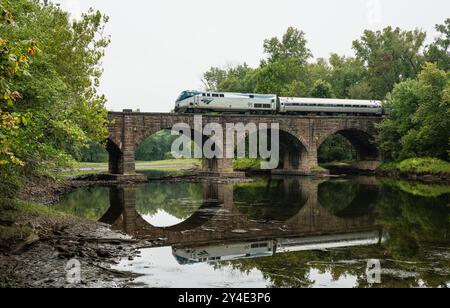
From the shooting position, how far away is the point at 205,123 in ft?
176

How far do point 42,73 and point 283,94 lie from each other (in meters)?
62.0

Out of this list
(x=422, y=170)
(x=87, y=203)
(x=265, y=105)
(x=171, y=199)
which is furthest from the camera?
(x=265, y=105)

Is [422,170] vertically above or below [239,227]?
above

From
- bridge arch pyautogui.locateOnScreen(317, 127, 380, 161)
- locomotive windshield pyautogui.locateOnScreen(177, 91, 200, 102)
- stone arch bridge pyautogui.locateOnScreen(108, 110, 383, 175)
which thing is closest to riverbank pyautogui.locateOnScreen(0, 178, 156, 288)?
stone arch bridge pyautogui.locateOnScreen(108, 110, 383, 175)

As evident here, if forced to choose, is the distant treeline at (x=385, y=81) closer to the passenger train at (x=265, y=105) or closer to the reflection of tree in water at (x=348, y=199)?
the passenger train at (x=265, y=105)

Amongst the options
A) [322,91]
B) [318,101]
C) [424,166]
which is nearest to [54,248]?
[424,166]

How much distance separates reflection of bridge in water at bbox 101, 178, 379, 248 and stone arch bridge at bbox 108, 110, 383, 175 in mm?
18947

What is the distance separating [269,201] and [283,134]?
2942 cm

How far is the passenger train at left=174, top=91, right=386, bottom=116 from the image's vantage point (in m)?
55.0

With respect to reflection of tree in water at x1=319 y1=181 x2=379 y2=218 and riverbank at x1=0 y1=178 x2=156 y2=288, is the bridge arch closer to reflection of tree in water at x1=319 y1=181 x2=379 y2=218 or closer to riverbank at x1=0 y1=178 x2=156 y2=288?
reflection of tree in water at x1=319 y1=181 x2=379 y2=218

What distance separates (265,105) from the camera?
58.8 m

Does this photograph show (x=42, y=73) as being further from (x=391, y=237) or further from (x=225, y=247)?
(x=391, y=237)

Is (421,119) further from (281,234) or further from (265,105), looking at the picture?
(281,234)

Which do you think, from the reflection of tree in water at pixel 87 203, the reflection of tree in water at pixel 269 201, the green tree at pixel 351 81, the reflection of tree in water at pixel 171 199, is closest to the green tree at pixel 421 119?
the green tree at pixel 351 81
